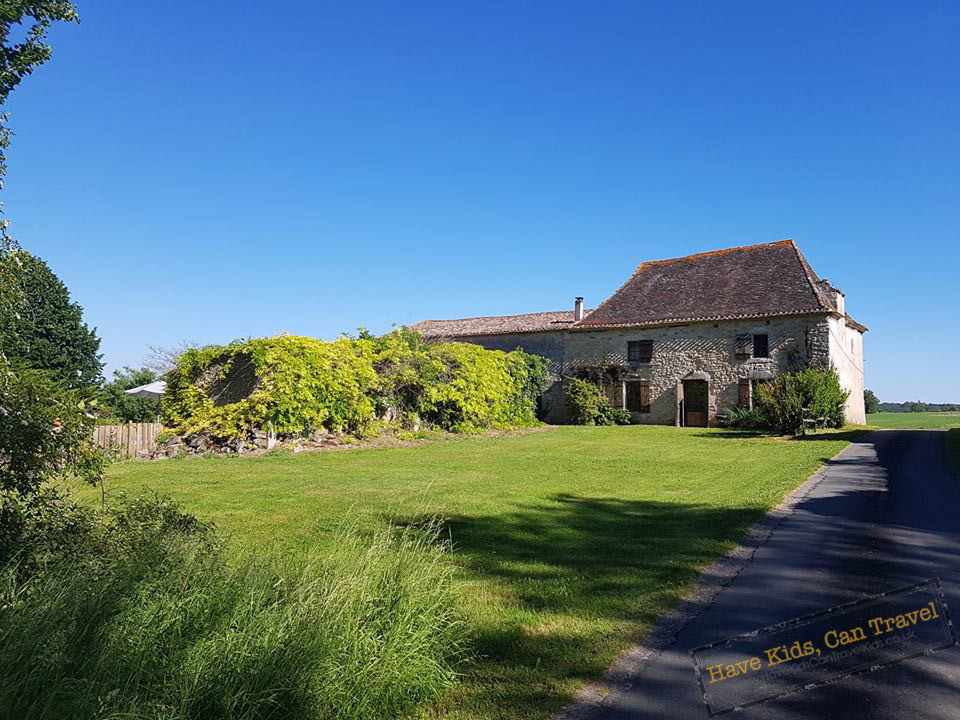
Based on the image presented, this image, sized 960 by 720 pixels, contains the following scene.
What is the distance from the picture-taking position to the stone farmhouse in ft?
82.1

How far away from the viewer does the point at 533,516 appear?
7.78 meters

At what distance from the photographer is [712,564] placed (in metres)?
5.67

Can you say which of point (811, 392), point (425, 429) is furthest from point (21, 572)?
point (811, 392)

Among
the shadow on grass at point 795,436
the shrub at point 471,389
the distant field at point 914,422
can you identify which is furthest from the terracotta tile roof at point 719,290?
the distant field at point 914,422

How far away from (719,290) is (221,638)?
2821cm

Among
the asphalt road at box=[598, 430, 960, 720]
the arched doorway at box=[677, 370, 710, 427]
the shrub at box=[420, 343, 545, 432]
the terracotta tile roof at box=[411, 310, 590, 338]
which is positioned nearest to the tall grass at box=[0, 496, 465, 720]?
the asphalt road at box=[598, 430, 960, 720]

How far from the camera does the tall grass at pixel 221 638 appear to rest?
2760 mm

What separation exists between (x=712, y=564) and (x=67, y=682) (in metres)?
5.14

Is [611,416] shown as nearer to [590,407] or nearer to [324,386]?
[590,407]

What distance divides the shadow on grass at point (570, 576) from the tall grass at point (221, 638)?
43cm

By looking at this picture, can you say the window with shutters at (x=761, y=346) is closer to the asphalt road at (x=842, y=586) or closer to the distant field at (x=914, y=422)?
the distant field at (x=914, y=422)

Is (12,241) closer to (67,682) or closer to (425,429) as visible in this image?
(67,682)

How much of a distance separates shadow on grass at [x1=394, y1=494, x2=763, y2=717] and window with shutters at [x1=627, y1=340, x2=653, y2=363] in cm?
2066

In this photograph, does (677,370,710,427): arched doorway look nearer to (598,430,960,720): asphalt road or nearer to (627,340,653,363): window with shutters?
(627,340,653,363): window with shutters
